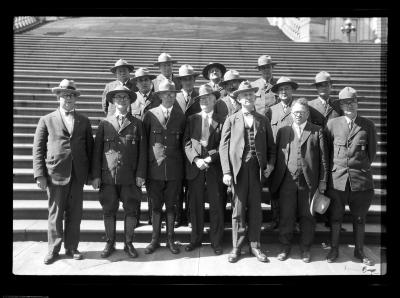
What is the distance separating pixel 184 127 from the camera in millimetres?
5070

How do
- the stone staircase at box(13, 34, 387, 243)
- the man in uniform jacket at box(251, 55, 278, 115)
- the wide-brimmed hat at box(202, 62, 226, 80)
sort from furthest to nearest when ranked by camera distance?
the wide-brimmed hat at box(202, 62, 226, 80) → the man in uniform jacket at box(251, 55, 278, 115) → the stone staircase at box(13, 34, 387, 243)

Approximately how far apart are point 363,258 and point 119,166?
336 cm

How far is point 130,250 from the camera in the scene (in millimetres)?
4809

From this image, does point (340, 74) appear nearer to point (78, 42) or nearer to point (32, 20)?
point (78, 42)

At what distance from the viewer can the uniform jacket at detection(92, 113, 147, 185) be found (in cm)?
471

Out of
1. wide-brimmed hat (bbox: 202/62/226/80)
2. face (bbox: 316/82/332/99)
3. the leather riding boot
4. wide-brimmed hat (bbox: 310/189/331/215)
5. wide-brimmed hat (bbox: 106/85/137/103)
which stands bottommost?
the leather riding boot

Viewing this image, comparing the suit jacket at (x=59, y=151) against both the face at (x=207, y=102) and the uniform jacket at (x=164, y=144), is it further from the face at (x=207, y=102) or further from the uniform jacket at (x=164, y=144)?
the face at (x=207, y=102)

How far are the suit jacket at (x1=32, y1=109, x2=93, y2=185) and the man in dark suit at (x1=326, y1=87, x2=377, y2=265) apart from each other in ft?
10.7

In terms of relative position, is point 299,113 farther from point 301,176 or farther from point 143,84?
point 143,84

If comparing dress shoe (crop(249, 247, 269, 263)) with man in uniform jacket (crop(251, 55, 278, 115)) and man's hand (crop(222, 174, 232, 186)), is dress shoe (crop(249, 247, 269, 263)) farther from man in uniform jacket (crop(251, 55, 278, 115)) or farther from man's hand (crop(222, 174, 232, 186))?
man in uniform jacket (crop(251, 55, 278, 115))

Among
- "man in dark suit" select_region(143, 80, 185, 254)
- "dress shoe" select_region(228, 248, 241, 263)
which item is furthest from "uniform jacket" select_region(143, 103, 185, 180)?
"dress shoe" select_region(228, 248, 241, 263)

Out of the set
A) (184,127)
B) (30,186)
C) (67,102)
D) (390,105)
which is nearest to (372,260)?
→ (390,105)

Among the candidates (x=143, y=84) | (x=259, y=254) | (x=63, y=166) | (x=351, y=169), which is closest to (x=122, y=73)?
(x=143, y=84)

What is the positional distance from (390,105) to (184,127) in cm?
255
